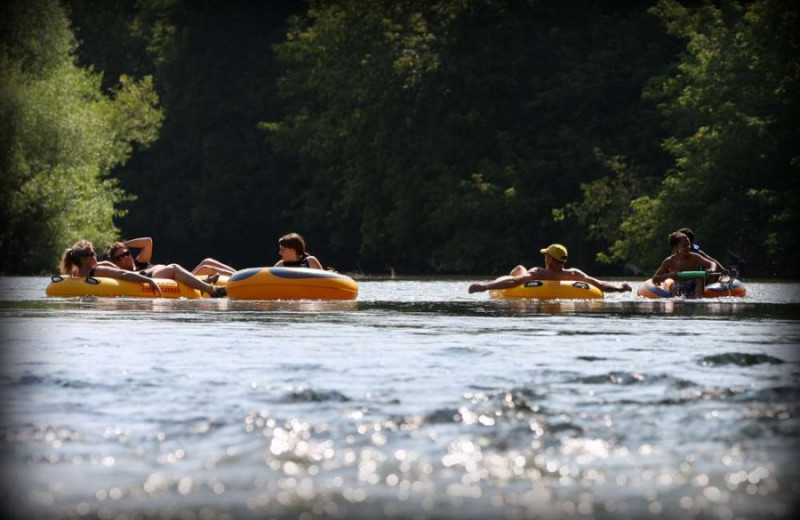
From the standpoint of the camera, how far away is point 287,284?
19.5 m

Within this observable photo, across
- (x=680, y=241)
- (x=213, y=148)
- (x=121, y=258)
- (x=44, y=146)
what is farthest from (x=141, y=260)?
(x=213, y=148)

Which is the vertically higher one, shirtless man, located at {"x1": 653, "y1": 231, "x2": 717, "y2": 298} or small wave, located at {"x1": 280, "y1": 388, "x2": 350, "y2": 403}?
shirtless man, located at {"x1": 653, "y1": 231, "x2": 717, "y2": 298}

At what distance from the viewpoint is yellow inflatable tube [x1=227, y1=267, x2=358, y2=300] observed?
766 inches

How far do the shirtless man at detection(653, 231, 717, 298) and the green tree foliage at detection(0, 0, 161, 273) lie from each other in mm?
20804

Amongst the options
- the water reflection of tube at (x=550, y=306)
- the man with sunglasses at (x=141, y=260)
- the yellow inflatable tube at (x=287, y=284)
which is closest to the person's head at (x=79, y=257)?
the man with sunglasses at (x=141, y=260)

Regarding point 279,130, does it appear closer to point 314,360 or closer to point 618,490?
point 314,360

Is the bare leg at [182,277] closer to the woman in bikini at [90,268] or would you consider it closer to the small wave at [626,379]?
the woman in bikini at [90,268]

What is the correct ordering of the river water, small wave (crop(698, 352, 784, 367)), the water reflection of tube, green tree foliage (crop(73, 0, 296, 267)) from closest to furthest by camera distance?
the river water → small wave (crop(698, 352, 784, 367)) → the water reflection of tube → green tree foliage (crop(73, 0, 296, 267))

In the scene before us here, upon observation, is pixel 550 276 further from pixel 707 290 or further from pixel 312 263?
pixel 312 263

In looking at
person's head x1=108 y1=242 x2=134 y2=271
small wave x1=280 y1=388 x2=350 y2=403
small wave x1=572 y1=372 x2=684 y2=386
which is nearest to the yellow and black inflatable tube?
person's head x1=108 y1=242 x2=134 y2=271

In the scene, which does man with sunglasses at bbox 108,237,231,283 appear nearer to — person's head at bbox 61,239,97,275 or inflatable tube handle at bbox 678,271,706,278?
person's head at bbox 61,239,97,275

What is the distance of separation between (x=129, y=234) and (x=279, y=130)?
819cm

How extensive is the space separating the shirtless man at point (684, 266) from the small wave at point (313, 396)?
12.6m

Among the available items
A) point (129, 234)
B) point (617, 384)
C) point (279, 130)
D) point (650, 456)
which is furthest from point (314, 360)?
point (129, 234)
